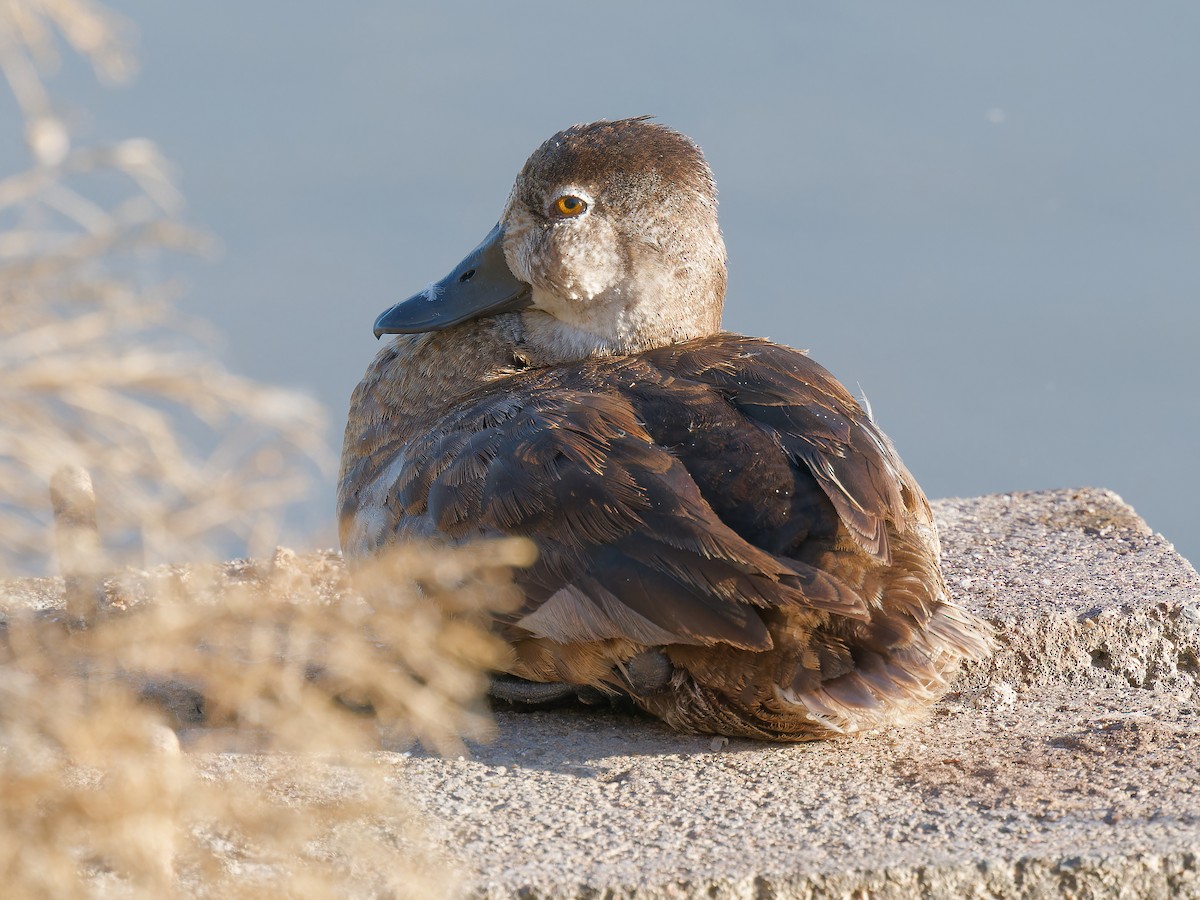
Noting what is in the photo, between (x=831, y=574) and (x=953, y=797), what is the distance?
0.53 metres

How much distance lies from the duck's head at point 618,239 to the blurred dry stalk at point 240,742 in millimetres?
1140

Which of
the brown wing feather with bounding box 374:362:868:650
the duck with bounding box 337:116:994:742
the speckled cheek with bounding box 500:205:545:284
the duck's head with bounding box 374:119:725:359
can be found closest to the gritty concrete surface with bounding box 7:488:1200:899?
the duck with bounding box 337:116:994:742

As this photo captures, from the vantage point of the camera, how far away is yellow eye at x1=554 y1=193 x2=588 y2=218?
4.61 m

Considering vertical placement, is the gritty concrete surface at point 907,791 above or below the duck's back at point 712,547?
below

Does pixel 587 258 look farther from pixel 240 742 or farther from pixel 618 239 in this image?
pixel 240 742

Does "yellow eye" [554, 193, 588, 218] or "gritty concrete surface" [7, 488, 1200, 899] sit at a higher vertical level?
"yellow eye" [554, 193, 588, 218]

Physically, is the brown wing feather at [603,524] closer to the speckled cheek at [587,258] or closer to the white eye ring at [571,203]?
the speckled cheek at [587,258]

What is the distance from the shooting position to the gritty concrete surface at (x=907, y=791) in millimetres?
2959

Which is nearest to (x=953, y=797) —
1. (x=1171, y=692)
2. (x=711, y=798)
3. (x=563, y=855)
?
(x=711, y=798)

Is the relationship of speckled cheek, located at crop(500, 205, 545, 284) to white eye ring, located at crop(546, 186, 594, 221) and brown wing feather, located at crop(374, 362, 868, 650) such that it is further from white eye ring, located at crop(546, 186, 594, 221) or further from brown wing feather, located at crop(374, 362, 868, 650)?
brown wing feather, located at crop(374, 362, 868, 650)

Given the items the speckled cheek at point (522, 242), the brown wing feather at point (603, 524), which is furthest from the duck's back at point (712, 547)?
the speckled cheek at point (522, 242)

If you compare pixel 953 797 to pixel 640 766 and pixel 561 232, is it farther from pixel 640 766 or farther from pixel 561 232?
pixel 561 232

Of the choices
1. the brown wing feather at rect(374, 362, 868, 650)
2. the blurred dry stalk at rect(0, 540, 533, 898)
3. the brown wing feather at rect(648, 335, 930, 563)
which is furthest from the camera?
the brown wing feather at rect(648, 335, 930, 563)

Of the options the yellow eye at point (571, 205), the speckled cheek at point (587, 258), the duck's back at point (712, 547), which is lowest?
the duck's back at point (712, 547)
